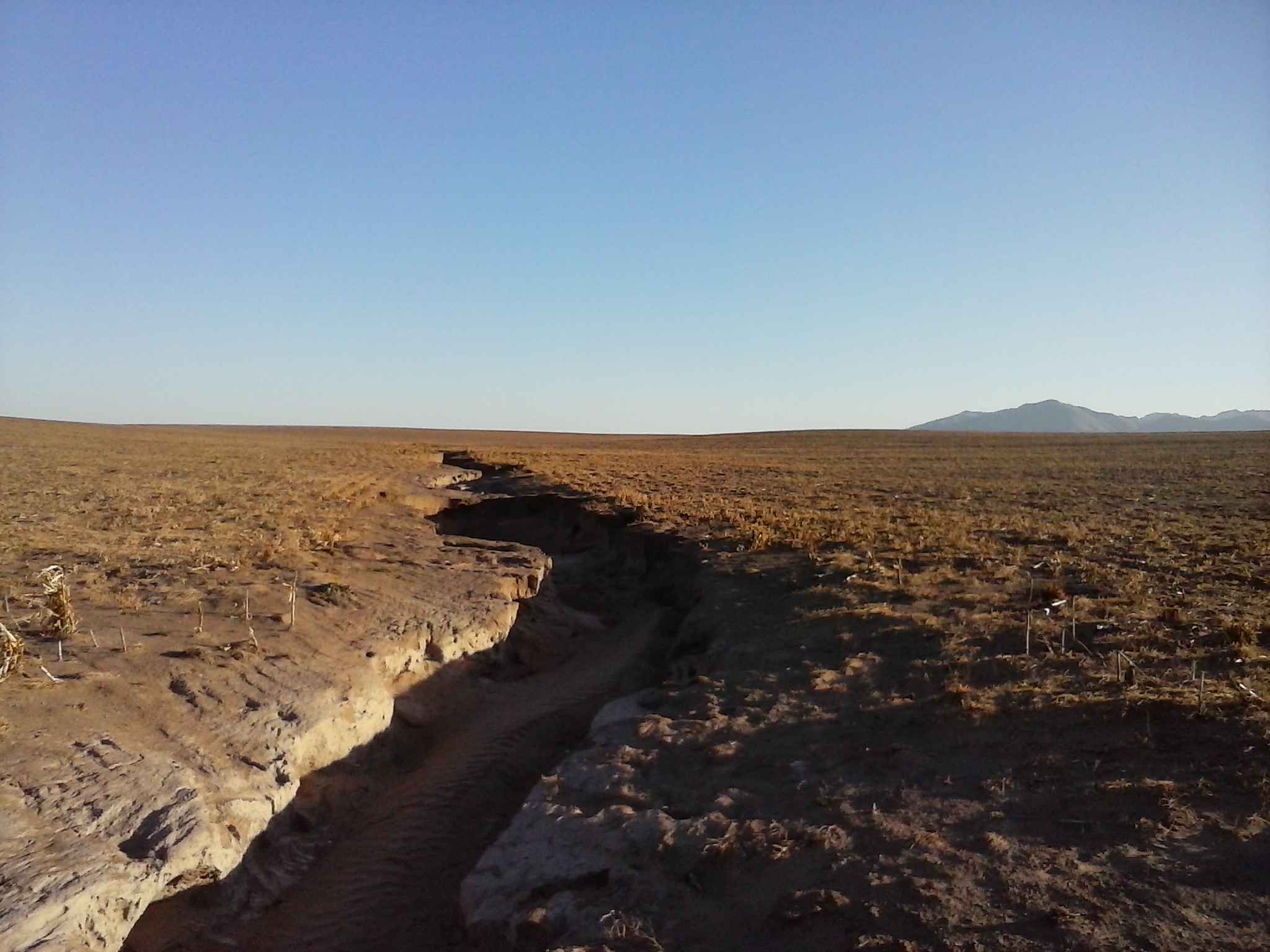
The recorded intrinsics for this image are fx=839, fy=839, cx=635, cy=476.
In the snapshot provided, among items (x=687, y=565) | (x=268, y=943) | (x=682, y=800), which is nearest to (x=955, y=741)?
(x=682, y=800)

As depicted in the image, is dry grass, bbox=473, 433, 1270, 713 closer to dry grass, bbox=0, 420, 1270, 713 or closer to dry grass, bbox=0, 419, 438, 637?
dry grass, bbox=0, 420, 1270, 713

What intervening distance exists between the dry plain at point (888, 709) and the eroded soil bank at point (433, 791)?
75cm

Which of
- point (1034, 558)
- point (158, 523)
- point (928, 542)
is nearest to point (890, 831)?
point (1034, 558)

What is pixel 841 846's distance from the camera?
5613mm

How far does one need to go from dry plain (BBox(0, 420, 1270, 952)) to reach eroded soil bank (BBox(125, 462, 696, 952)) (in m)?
0.75

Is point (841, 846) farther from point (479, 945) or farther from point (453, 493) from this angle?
point (453, 493)

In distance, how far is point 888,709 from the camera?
25.6ft

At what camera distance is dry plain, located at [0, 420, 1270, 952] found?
497 cm

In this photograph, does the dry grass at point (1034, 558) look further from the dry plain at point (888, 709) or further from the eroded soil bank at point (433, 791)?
the eroded soil bank at point (433, 791)

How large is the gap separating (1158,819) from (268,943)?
6.22 m

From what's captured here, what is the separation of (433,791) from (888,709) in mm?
4493

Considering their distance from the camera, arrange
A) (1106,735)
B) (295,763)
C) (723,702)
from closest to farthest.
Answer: (1106,735) < (295,763) < (723,702)

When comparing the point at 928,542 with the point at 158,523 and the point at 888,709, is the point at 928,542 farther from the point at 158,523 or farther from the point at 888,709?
the point at 158,523

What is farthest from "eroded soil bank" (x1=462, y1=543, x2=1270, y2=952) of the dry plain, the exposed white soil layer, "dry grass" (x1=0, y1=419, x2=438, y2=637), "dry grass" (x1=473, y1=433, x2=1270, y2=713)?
"dry grass" (x1=0, y1=419, x2=438, y2=637)
